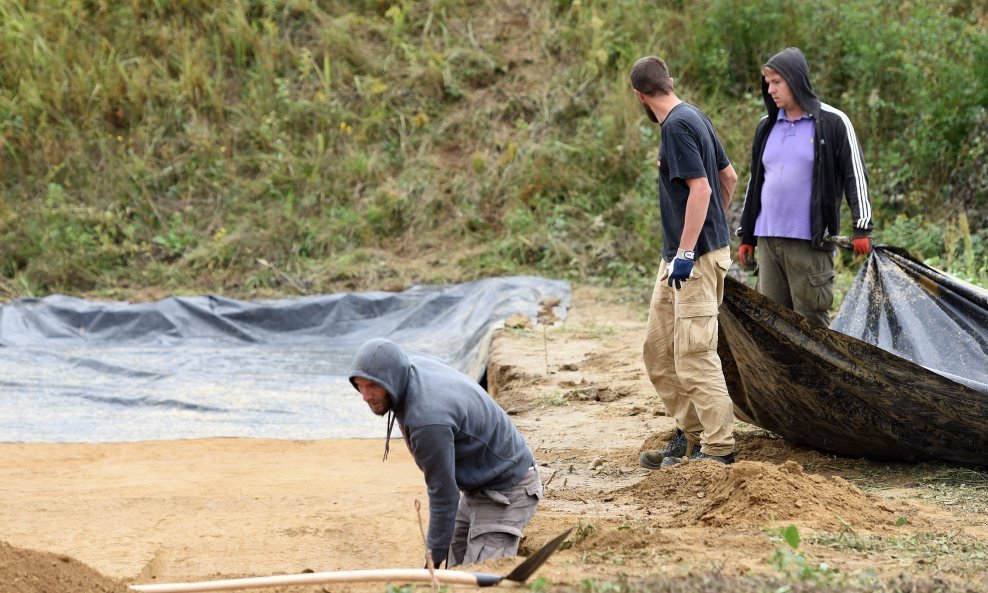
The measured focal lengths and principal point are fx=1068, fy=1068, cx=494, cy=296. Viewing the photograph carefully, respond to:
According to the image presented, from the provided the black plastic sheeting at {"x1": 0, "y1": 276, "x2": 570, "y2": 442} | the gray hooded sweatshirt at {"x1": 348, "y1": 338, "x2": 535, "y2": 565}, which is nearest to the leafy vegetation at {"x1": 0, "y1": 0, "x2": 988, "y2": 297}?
the black plastic sheeting at {"x1": 0, "y1": 276, "x2": 570, "y2": 442}

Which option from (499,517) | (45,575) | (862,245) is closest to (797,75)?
(862,245)

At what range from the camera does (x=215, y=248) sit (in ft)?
41.4

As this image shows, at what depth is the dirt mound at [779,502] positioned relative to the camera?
3785 mm

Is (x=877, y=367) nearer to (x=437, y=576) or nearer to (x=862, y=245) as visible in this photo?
(x=862, y=245)

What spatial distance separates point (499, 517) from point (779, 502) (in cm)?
102

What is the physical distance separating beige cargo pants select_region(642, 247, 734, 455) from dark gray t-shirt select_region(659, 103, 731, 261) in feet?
0.29

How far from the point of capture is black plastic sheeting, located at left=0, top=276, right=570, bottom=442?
7.46 metres

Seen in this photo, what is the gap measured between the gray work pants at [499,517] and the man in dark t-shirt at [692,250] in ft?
3.34

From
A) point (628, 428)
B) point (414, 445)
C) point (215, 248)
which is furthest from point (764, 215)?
point (215, 248)

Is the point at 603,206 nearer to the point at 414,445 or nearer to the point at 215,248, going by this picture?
the point at 215,248

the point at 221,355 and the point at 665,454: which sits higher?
the point at 665,454

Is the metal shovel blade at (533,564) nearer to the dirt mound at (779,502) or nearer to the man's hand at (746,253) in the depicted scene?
the dirt mound at (779,502)

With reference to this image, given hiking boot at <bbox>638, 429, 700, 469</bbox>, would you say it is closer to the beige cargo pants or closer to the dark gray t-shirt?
the beige cargo pants

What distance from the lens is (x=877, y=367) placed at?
175 inches
